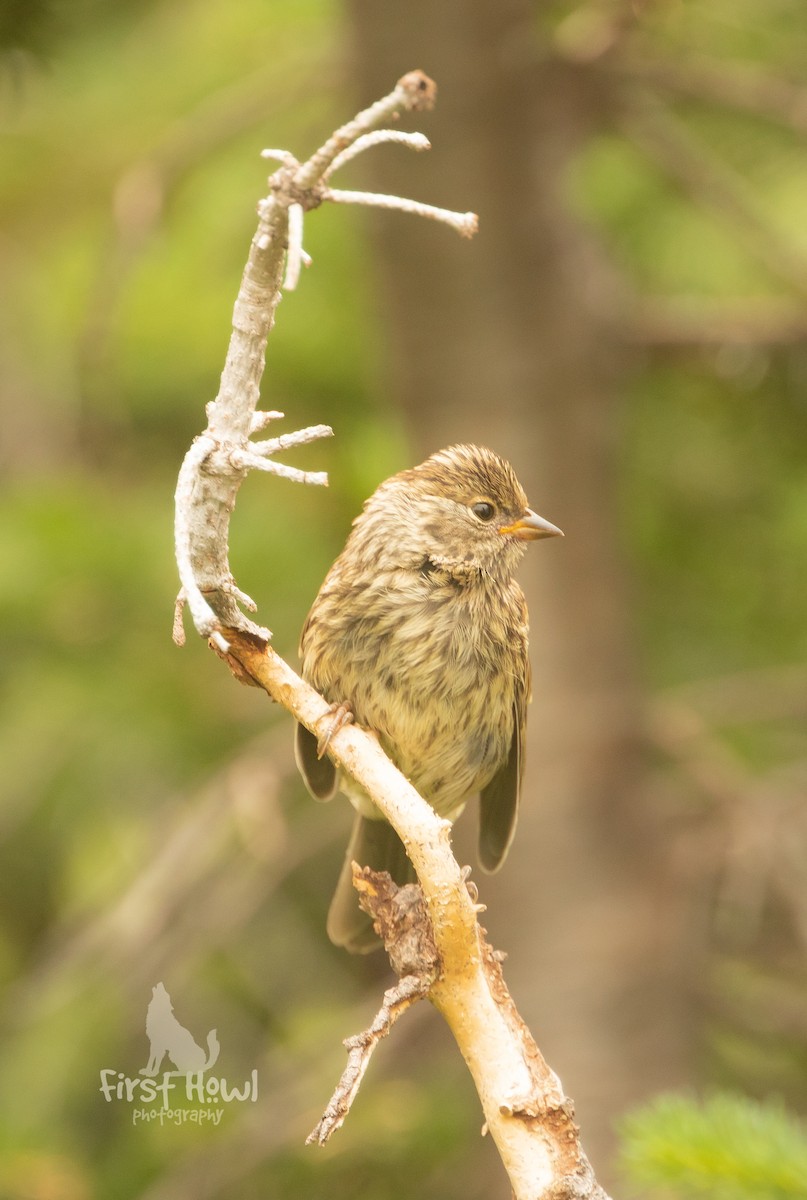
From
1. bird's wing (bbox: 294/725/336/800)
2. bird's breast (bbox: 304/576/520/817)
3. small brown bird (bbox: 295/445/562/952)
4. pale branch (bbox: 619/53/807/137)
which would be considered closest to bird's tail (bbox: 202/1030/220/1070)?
small brown bird (bbox: 295/445/562/952)

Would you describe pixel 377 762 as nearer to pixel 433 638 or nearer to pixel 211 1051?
pixel 433 638

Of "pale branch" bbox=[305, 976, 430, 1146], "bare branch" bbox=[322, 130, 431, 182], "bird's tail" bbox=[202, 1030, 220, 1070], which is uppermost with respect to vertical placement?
"bird's tail" bbox=[202, 1030, 220, 1070]

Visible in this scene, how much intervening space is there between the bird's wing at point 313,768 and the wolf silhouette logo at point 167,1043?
2.61 feet

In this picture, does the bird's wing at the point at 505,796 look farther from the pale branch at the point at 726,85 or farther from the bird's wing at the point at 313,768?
the pale branch at the point at 726,85

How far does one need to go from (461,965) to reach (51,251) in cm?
462

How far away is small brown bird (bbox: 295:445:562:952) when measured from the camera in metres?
2.91

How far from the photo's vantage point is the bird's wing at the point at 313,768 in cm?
285

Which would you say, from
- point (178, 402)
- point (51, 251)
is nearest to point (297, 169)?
point (178, 402)

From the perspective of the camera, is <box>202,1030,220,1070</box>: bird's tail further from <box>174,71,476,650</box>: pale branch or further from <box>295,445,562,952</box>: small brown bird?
<box>174,71,476,650</box>: pale branch

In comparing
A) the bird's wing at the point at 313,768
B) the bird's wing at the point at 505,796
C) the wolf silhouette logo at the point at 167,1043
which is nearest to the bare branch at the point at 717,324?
the bird's wing at the point at 505,796

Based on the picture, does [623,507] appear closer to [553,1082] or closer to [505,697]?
[505,697]

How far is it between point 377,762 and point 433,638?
1.08 meters

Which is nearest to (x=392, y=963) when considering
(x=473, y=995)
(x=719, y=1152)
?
(x=473, y=995)

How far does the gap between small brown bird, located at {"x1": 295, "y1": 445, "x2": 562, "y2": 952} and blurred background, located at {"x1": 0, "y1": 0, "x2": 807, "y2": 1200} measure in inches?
33.7
